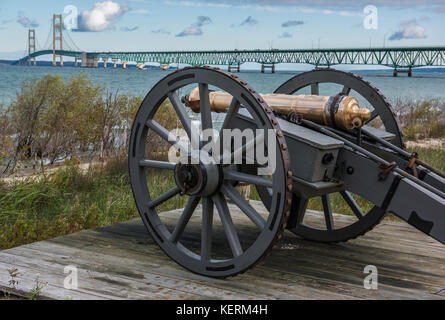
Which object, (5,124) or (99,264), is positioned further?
(5,124)

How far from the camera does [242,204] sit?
312 cm

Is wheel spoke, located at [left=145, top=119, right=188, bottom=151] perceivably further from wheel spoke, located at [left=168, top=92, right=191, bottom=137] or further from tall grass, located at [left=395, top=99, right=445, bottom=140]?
tall grass, located at [left=395, top=99, right=445, bottom=140]

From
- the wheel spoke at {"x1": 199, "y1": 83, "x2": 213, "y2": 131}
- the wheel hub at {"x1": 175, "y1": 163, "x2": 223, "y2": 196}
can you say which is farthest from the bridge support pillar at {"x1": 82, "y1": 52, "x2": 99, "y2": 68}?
the wheel hub at {"x1": 175, "y1": 163, "x2": 223, "y2": 196}

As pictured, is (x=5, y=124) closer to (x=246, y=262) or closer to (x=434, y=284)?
(x=246, y=262)

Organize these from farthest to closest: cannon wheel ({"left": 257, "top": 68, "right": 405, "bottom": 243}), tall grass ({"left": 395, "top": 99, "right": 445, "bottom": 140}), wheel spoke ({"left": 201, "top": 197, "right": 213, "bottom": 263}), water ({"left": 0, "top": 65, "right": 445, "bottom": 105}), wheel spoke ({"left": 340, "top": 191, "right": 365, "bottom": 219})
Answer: water ({"left": 0, "top": 65, "right": 445, "bottom": 105}) < tall grass ({"left": 395, "top": 99, "right": 445, "bottom": 140}) < wheel spoke ({"left": 340, "top": 191, "right": 365, "bottom": 219}) < cannon wheel ({"left": 257, "top": 68, "right": 405, "bottom": 243}) < wheel spoke ({"left": 201, "top": 197, "right": 213, "bottom": 263})

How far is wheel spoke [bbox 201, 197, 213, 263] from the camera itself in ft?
10.5

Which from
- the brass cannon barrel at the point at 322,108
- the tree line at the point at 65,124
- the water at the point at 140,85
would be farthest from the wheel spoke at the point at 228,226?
the water at the point at 140,85

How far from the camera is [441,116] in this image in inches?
564

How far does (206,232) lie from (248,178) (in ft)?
1.33
